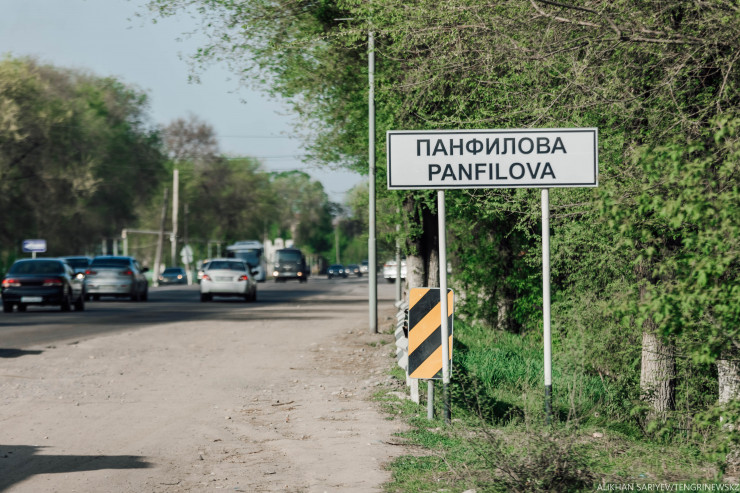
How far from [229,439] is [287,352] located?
8832 millimetres

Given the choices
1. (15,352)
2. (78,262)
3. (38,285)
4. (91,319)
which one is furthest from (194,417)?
(78,262)

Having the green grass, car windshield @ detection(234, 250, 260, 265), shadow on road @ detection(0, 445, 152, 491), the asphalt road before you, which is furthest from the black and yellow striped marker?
car windshield @ detection(234, 250, 260, 265)

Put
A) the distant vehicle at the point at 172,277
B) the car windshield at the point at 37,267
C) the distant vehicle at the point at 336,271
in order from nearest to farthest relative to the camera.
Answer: the car windshield at the point at 37,267 < the distant vehicle at the point at 172,277 < the distant vehicle at the point at 336,271

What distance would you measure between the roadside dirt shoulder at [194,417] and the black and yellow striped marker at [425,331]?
0.67 m

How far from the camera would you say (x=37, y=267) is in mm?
30031

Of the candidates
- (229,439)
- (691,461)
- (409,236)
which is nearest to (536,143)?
(691,461)

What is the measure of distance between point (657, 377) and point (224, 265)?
28.6m

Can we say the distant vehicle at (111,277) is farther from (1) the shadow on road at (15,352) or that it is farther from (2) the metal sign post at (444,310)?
(2) the metal sign post at (444,310)

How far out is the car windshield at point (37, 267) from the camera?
29859 millimetres

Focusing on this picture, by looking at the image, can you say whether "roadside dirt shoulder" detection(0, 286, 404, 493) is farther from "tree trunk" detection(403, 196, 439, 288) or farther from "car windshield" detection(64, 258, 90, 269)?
"car windshield" detection(64, 258, 90, 269)

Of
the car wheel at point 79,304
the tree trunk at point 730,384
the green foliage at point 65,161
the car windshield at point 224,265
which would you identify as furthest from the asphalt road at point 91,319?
the green foliage at point 65,161

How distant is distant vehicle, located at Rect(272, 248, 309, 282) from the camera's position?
290ft

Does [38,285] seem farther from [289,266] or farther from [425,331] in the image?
[289,266]

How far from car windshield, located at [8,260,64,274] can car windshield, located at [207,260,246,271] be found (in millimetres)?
9130
